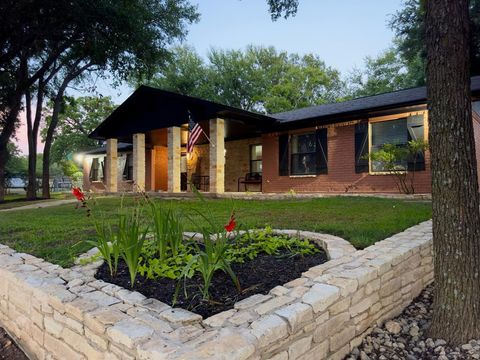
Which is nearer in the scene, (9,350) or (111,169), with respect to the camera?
(9,350)

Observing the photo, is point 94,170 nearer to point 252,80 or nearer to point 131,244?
point 252,80

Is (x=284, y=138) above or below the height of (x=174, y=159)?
above

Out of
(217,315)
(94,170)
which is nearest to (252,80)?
(94,170)

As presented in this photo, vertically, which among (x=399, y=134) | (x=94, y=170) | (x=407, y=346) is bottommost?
(x=407, y=346)

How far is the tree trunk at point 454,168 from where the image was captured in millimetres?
2010

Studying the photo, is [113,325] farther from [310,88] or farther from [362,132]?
[310,88]

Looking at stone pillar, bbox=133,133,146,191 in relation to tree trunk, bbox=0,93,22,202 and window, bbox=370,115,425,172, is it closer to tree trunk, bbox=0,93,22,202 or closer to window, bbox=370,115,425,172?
tree trunk, bbox=0,93,22,202

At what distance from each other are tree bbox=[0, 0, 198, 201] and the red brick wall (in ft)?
17.7

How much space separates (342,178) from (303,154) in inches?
62.4

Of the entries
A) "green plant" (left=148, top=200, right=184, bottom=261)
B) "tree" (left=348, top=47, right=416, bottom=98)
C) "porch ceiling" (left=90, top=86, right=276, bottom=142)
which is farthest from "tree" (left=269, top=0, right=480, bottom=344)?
"tree" (left=348, top=47, right=416, bottom=98)

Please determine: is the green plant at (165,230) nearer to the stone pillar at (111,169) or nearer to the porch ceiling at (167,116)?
the porch ceiling at (167,116)

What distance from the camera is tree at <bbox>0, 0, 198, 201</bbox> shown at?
858 cm

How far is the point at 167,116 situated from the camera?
11102 mm

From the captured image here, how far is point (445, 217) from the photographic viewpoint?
206 cm
